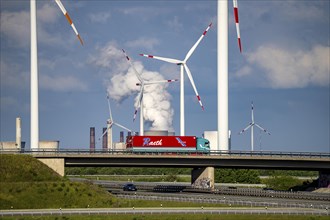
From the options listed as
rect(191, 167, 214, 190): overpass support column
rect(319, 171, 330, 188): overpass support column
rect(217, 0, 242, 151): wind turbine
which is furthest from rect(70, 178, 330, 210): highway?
Answer: rect(319, 171, 330, 188): overpass support column

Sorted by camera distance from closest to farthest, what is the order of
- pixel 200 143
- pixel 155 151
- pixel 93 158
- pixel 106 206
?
1. pixel 106 206
2. pixel 93 158
3. pixel 155 151
4. pixel 200 143

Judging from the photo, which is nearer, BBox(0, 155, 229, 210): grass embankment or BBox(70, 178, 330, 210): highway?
BBox(0, 155, 229, 210): grass embankment

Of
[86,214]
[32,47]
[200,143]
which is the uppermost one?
[32,47]

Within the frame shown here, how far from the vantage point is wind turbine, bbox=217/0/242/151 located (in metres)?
170

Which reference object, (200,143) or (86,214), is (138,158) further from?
(86,214)

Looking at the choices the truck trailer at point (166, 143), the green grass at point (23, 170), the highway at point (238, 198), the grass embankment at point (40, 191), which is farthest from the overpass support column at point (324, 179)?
the green grass at point (23, 170)

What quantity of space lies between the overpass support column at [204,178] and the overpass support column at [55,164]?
2934cm

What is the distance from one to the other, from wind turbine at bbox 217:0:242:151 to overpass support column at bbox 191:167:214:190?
803 cm

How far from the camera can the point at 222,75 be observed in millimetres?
170000

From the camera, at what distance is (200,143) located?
184875 millimetres

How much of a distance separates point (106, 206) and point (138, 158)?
38.1 m

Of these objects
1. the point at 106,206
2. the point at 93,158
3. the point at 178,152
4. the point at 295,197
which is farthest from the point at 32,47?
the point at 295,197

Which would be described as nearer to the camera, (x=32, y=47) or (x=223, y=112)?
(x=32, y=47)

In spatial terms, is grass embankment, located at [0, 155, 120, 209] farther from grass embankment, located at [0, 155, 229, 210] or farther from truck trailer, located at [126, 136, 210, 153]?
truck trailer, located at [126, 136, 210, 153]
